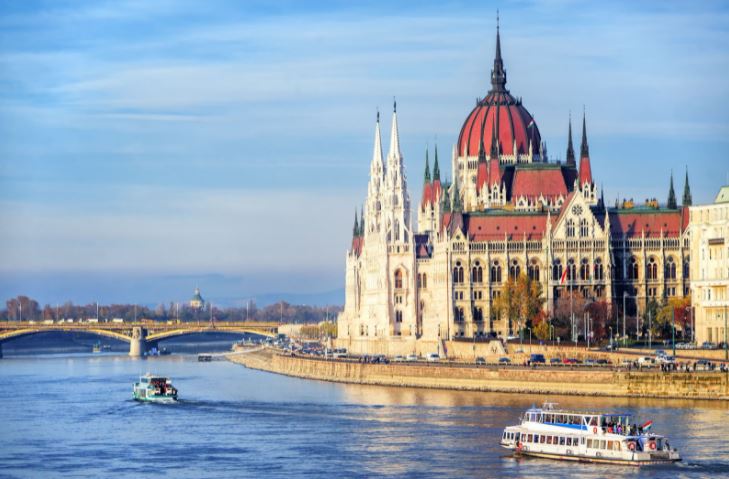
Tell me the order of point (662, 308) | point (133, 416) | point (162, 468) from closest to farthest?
1. point (162, 468)
2. point (133, 416)
3. point (662, 308)

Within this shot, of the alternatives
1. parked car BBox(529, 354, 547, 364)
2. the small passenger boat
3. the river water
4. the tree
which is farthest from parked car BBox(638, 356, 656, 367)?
the tree

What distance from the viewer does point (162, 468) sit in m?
105

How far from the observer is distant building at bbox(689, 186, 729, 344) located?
163125 mm

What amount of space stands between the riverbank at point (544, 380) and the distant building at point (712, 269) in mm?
19662

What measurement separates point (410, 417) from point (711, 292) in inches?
1707

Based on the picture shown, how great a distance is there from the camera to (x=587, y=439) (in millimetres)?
106625

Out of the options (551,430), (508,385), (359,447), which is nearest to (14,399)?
(508,385)

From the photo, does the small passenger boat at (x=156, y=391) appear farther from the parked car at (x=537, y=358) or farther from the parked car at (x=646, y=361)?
the parked car at (x=646, y=361)

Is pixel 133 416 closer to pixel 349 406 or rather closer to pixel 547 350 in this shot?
pixel 349 406

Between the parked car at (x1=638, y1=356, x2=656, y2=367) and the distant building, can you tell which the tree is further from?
the parked car at (x1=638, y1=356, x2=656, y2=367)

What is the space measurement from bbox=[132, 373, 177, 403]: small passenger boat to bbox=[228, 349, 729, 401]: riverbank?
2309 cm

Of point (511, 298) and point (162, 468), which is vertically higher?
point (511, 298)

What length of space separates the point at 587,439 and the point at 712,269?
203 ft

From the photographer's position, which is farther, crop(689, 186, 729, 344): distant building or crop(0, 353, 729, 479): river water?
crop(689, 186, 729, 344): distant building
